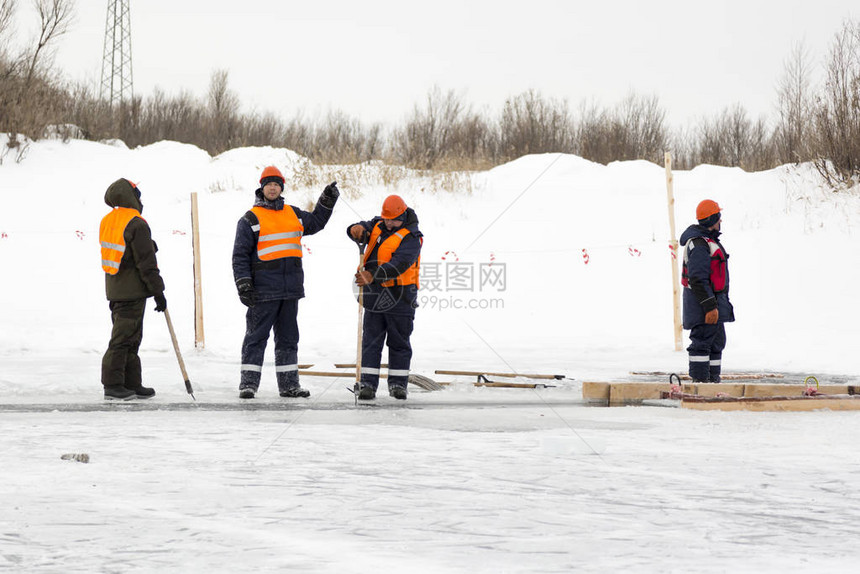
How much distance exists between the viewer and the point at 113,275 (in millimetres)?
8055

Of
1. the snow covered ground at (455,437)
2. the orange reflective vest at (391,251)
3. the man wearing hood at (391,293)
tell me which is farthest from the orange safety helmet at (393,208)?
the snow covered ground at (455,437)

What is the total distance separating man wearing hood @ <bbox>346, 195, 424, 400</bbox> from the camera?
8.20 metres

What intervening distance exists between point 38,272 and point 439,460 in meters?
15.4

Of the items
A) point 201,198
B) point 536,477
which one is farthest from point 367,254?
point 201,198

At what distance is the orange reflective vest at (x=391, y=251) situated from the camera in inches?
324

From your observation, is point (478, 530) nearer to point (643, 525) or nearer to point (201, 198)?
point (643, 525)

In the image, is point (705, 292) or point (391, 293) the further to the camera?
point (705, 292)

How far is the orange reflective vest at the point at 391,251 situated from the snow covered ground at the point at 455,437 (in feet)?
3.41

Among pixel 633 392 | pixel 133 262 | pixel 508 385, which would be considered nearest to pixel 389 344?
pixel 508 385

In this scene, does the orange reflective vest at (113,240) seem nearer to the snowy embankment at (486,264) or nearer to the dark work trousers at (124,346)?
the dark work trousers at (124,346)

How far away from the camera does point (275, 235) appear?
8094 millimetres

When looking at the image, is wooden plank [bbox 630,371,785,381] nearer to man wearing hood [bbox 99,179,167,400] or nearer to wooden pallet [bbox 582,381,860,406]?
wooden pallet [bbox 582,381,860,406]

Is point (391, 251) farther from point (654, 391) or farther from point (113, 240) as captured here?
point (654, 391)

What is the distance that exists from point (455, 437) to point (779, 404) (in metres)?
2.94
